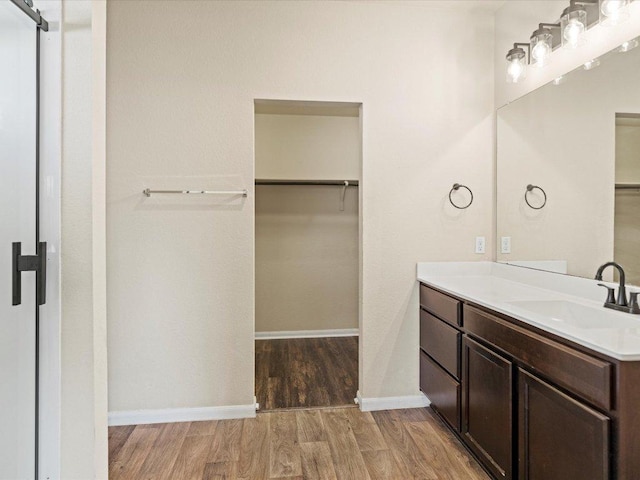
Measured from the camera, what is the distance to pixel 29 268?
1244 mm

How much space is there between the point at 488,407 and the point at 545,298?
2.16 feet

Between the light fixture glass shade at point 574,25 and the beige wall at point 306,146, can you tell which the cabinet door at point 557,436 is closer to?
the light fixture glass shade at point 574,25

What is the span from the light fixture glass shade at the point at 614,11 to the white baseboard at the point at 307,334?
3391 millimetres

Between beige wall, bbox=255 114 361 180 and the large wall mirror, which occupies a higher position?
beige wall, bbox=255 114 361 180

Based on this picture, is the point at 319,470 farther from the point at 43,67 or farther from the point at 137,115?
the point at 137,115

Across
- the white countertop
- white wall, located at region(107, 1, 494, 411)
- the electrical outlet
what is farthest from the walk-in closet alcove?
the electrical outlet

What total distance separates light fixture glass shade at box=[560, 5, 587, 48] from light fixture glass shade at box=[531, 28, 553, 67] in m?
0.17

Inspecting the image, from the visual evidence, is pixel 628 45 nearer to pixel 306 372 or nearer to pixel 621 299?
pixel 621 299

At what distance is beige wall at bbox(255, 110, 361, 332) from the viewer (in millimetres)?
4133

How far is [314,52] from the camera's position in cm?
253

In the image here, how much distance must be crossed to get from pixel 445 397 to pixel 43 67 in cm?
245

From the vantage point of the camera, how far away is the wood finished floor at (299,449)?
195cm

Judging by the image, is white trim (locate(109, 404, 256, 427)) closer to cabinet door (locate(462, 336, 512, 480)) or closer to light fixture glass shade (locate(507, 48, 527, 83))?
cabinet door (locate(462, 336, 512, 480))

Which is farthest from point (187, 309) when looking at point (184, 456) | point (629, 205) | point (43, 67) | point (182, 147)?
point (629, 205)
